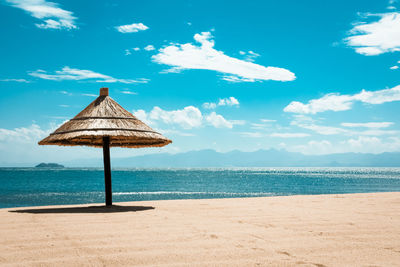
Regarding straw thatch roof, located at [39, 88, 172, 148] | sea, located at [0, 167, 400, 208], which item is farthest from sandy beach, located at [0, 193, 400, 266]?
sea, located at [0, 167, 400, 208]

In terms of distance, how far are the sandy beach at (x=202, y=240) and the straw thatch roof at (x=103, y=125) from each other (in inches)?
77.2

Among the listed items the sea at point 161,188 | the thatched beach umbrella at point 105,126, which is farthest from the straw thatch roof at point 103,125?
the sea at point 161,188

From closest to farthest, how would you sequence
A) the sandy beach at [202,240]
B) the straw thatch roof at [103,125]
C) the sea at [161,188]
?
1. the sandy beach at [202,240]
2. the straw thatch roof at [103,125]
3. the sea at [161,188]

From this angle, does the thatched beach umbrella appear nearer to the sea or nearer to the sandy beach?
the sandy beach

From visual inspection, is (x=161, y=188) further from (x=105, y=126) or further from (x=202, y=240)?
(x=202, y=240)

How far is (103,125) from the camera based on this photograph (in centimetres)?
790

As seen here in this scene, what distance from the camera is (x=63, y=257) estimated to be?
3648mm

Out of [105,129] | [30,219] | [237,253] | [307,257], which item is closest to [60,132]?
[105,129]

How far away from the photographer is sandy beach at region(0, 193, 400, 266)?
141 inches

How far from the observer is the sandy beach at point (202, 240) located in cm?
358

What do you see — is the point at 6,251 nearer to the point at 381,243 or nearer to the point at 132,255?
the point at 132,255

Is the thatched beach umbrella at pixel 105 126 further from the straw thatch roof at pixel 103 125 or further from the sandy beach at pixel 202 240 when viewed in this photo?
the sandy beach at pixel 202 240

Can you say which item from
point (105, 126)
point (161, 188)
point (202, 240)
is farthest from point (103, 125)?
point (161, 188)

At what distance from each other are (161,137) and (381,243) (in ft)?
18.2
